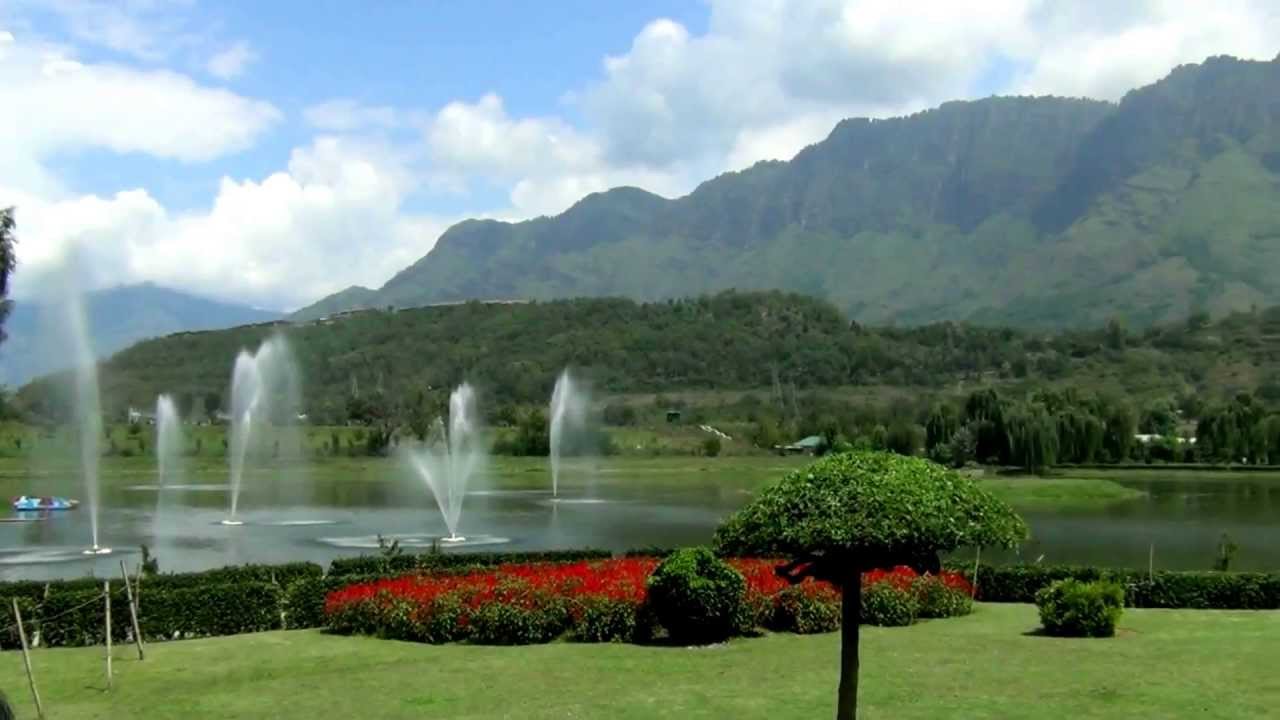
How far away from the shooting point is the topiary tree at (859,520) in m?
11.6

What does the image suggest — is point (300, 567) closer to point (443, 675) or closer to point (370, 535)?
point (443, 675)

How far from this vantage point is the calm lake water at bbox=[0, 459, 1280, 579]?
4531cm

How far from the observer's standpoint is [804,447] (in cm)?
14550

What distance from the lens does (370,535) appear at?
52.4 m

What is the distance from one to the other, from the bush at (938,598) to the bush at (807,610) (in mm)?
2591

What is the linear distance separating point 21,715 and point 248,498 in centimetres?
6353

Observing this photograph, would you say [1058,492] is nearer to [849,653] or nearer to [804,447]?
[804,447]

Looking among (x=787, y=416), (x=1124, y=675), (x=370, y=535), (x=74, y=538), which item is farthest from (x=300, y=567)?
(x=787, y=416)

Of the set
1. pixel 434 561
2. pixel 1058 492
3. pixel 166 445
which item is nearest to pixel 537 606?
pixel 434 561

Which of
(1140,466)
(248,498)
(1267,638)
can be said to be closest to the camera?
(1267,638)

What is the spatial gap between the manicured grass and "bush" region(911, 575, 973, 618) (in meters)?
49.3

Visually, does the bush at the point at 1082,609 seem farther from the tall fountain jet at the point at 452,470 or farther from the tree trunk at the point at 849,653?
the tall fountain jet at the point at 452,470

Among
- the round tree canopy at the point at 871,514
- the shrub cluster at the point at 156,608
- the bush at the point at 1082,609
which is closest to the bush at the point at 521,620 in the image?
the shrub cluster at the point at 156,608

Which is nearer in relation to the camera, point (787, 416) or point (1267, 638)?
point (1267, 638)
